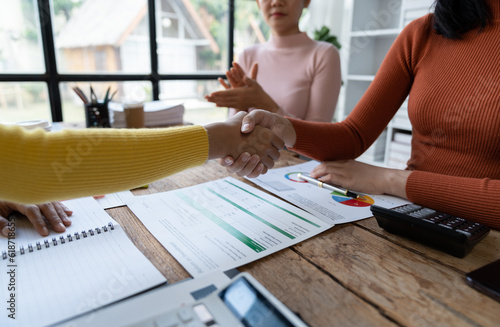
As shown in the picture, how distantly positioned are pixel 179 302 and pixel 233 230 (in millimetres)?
207

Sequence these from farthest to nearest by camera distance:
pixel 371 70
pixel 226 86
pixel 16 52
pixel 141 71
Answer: pixel 371 70 < pixel 141 71 < pixel 16 52 < pixel 226 86

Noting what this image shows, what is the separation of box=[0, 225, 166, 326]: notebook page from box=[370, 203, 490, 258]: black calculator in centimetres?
39

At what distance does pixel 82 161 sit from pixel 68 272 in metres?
0.16

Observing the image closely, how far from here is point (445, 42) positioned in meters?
0.96

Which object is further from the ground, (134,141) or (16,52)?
(16,52)

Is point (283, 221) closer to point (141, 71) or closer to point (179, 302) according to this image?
Answer: point (179, 302)

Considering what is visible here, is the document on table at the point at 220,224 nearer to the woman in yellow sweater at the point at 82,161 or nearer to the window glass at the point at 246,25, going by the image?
the woman in yellow sweater at the point at 82,161

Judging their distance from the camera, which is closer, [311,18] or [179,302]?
[179,302]

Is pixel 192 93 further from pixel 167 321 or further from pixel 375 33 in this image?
pixel 167 321

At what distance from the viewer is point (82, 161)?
50 cm

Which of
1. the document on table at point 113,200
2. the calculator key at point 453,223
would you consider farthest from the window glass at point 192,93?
the calculator key at point 453,223

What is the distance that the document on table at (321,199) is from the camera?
25.8 inches

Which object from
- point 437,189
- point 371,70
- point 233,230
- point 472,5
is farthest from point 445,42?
point 371,70

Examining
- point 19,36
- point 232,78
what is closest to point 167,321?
point 232,78
